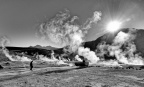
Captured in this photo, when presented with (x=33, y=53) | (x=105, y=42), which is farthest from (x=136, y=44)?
(x=33, y=53)

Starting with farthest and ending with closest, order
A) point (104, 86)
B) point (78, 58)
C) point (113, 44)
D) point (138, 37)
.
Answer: point (113, 44) < point (138, 37) < point (78, 58) < point (104, 86)

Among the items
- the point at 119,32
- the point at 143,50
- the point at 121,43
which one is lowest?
the point at 143,50

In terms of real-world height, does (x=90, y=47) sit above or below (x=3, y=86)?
above

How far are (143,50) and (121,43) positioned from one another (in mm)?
26112

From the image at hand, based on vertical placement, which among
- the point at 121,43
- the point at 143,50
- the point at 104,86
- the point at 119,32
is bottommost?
the point at 104,86

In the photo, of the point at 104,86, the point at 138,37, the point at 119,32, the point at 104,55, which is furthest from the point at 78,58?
the point at 104,86

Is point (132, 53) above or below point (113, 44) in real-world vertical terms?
below

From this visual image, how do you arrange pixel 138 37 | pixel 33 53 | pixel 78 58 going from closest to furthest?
pixel 78 58 → pixel 138 37 → pixel 33 53

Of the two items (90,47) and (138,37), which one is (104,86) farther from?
(90,47)

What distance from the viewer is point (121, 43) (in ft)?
426

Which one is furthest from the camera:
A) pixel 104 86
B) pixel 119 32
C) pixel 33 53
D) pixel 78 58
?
pixel 119 32

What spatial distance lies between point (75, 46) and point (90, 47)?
19.2 meters

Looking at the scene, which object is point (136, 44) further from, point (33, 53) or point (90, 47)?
point (33, 53)

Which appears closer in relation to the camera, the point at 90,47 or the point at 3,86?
the point at 3,86
